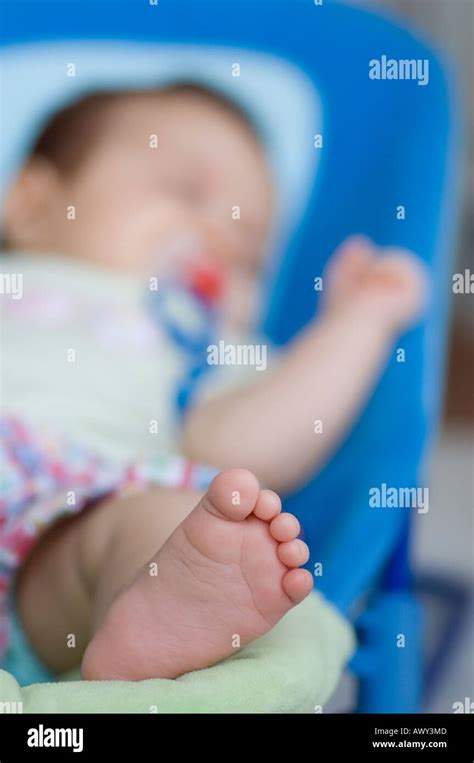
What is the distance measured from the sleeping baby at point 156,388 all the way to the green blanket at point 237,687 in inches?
0.8

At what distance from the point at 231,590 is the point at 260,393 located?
39 centimetres

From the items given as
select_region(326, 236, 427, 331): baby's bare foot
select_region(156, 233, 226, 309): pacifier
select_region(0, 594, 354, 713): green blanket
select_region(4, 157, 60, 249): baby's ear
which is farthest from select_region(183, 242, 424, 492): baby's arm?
select_region(4, 157, 60, 249): baby's ear

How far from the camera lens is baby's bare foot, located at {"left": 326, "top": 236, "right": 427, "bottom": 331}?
3.24 ft

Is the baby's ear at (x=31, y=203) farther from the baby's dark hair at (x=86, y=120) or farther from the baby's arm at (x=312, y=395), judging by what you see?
the baby's arm at (x=312, y=395)

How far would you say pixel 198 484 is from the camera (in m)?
0.77

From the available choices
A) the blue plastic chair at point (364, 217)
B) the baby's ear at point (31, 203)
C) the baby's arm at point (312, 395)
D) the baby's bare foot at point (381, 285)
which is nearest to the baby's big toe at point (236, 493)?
the blue plastic chair at point (364, 217)

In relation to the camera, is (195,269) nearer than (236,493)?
No

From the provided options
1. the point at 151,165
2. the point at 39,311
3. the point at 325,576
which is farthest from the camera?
the point at 151,165

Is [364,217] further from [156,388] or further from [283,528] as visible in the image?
[283,528]

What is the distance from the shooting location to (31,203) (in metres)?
1.23

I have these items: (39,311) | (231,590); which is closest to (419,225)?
(39,311)

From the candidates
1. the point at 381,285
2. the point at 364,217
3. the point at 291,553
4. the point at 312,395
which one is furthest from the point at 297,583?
the point at 364,217

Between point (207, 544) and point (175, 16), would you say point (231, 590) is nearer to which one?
point (207, 544)

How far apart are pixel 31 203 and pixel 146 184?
0.17m
